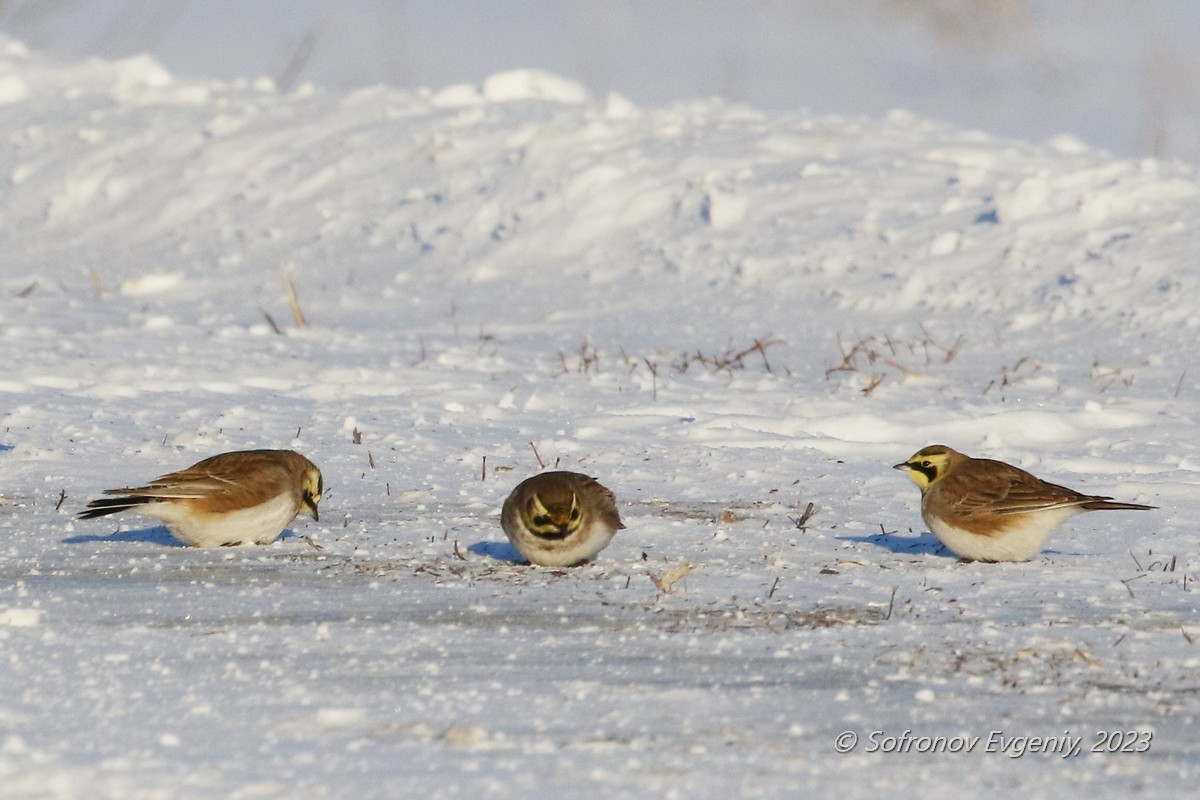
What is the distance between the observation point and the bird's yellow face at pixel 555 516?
19.4ft

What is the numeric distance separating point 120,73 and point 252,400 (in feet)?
42.9

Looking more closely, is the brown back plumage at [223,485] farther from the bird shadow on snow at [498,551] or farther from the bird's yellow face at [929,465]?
the bird's yellow face at [929,465]

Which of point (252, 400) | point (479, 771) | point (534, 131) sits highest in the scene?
point (534, 131)

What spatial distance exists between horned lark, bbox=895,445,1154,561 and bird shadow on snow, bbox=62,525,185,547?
2899 millimetres

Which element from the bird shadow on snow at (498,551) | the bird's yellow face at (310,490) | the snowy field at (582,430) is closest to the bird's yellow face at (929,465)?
the snowy field at (582,430)

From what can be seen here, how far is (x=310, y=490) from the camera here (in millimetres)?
6676

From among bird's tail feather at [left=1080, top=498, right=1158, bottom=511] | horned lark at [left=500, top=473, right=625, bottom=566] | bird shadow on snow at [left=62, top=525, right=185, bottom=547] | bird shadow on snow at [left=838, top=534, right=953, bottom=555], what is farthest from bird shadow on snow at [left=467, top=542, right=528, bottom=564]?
bird's tail feather at [left=1080, top=498, right=1158, bottom=511]

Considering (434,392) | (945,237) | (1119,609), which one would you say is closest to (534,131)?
(945,237)

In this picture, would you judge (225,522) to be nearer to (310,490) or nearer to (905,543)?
(310,490)

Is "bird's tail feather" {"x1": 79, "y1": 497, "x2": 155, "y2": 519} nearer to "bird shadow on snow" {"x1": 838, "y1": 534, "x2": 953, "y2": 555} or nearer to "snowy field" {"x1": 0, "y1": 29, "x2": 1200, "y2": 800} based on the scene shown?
"snowy field" {"x1": 0, "y1": 29, "x2": 1200, "y2": 800}

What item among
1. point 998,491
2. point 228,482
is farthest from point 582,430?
point 998,491

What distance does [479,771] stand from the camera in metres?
3.75

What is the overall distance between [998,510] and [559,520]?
1.59 meters

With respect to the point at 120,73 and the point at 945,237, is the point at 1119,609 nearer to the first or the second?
the point at 945,237
